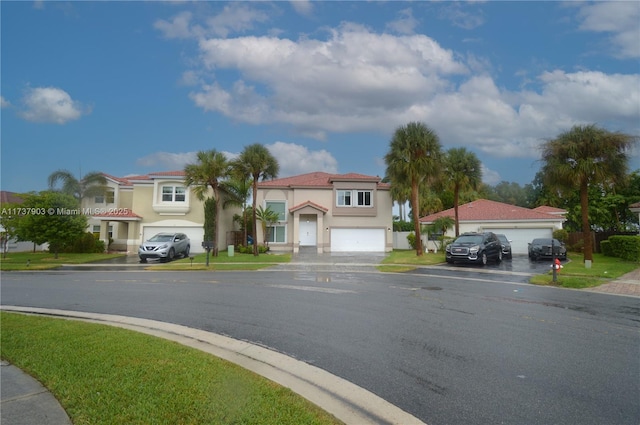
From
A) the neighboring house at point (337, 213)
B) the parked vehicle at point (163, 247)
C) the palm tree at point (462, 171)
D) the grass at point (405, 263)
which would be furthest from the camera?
the neighboring house at point (337, 213)

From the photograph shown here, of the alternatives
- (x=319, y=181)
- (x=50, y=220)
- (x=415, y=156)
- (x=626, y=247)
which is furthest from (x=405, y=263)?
(x=50, y=220)

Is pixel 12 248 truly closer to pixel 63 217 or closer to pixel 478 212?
pixel 63 217

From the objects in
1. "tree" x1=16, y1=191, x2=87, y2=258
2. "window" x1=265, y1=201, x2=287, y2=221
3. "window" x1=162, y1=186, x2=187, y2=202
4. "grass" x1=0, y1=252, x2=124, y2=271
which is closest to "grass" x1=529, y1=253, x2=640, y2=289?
"window" x1=265, y1=201, x2=287, y2=221

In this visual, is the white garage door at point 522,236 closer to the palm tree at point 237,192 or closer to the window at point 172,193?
the palm tree at point 237,192

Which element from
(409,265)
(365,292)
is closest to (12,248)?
(409,265)

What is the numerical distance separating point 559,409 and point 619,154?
21.1 m

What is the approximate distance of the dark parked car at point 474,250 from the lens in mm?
23266

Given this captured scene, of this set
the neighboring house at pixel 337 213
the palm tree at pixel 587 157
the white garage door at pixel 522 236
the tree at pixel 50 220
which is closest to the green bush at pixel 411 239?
the neighboring house at pixel 337 213

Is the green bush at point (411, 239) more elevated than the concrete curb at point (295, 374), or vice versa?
the green bush at point (411, 239)

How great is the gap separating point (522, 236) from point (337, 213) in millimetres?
14950

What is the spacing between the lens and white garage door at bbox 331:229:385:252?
35.4 m

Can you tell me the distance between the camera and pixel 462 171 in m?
32.3

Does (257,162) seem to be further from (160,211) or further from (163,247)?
(160,211)

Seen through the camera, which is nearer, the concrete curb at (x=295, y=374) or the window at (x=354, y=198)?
the concrete curb at (x=295, y=374)
